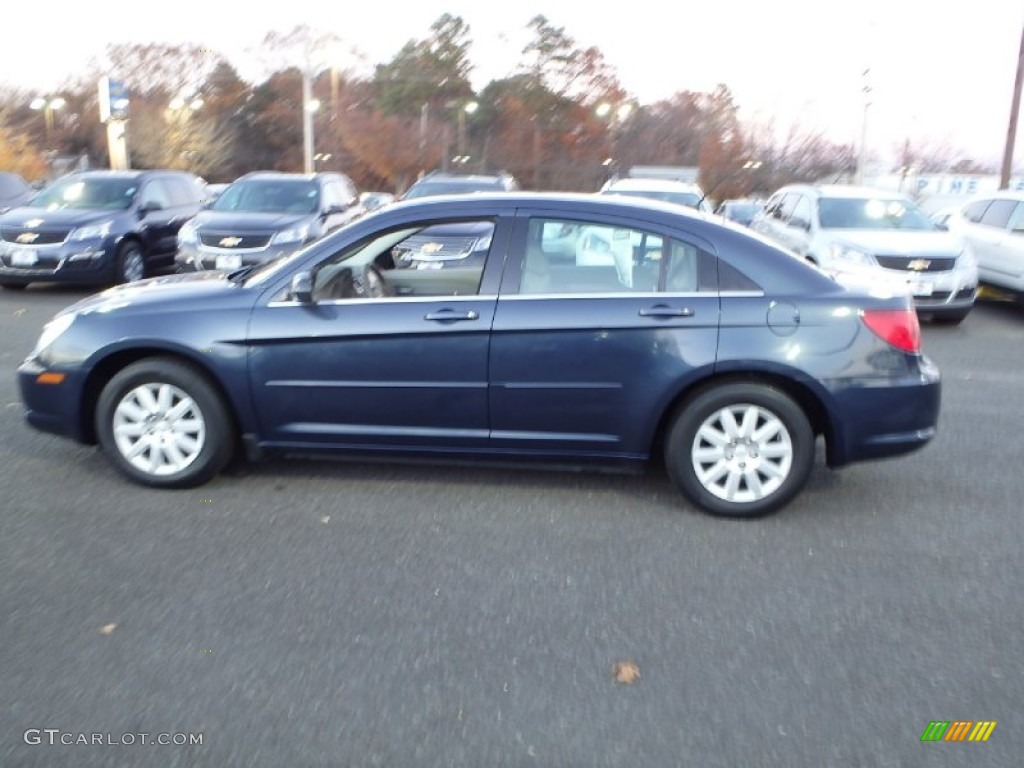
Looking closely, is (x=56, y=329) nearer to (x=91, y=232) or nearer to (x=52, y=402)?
(x=52, y=402)

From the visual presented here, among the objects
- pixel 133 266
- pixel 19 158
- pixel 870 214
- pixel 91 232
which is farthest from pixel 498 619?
pixel 19 158

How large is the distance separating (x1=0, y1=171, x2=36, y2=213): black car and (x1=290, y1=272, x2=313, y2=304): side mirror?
14927 millimetres

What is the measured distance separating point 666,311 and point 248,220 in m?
9.18

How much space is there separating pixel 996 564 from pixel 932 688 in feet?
4.47

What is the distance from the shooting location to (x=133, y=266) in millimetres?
13570

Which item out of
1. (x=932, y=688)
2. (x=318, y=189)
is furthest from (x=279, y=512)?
(x=318, y=189)

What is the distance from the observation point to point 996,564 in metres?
4.52

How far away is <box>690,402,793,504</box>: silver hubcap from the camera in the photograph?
4953 millimetres

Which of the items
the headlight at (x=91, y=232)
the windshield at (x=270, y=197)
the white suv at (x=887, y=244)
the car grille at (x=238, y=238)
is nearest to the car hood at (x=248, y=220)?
the car grille at (x=238, y=238)

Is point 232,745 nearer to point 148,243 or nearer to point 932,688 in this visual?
point 932,688

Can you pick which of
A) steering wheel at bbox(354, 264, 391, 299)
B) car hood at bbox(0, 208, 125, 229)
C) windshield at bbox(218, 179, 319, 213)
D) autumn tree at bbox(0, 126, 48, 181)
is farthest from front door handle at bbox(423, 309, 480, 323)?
autumn tree at bbox(0, 126, 48, 181)

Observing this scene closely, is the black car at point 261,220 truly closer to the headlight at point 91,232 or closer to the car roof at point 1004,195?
the headlight at point 91,232

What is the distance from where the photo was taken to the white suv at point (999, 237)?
12.8 metres

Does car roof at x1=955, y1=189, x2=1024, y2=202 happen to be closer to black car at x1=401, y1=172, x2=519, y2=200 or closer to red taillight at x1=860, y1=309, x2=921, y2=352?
black car at x1=401, y1=172, x2=519, y2=200
